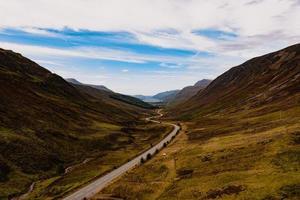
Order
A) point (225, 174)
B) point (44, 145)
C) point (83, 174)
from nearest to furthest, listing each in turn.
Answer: point (225, 174) < point (83, 174) < point (44, 145)

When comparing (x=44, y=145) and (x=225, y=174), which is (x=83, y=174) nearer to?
(x=44, y=145)

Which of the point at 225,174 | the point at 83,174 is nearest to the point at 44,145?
the point at 83,174

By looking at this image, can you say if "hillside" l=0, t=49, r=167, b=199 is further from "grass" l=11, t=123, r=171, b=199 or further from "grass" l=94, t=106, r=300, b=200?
"grass" l=94, t=106, r=300, b=200

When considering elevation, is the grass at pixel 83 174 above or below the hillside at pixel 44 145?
below

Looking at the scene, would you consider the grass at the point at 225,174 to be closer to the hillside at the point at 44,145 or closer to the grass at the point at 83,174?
the grass at the point at 83,174

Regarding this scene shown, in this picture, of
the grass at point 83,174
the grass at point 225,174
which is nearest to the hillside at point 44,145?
the grass at point 83,174

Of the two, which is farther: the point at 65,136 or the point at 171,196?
the point at 65,136

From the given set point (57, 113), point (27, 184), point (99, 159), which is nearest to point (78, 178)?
point (27, 184)

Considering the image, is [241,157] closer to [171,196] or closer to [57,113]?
[171,196]

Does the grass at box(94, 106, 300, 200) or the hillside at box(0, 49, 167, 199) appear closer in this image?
the grass at box(94, 106, 300, 200)

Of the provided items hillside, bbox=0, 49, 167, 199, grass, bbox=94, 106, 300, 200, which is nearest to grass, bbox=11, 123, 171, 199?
hillside, bbox=0, 49, 167, 199

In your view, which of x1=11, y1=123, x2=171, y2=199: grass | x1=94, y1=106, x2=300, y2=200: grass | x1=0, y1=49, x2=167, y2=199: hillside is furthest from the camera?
x1=0, y1=49, x2=167, y2=199: hillside
